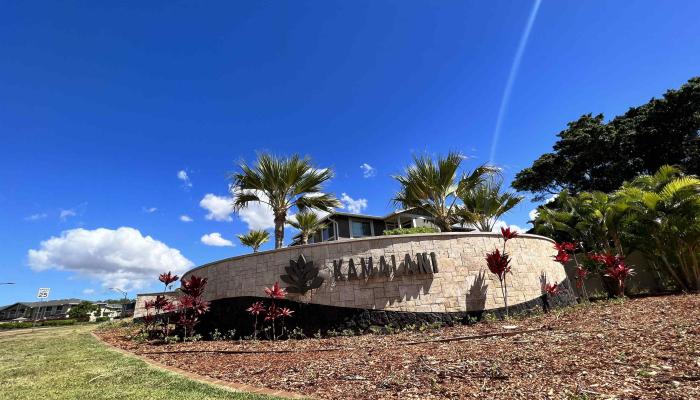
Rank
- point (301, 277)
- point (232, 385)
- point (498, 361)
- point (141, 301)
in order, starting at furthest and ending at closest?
point (141, 301), point (301, 277), point (498, 361), point (232, 385)

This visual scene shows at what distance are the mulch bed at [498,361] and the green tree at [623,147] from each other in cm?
2355

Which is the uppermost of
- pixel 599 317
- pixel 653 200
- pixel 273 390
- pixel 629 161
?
pixel 629 161

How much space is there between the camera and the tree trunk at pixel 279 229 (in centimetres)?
1351

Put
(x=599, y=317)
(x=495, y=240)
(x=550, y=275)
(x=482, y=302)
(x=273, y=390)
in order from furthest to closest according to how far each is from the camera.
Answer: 1. (x=550, y=275)
2. (x=495, y=240)
3. (x=482, y=302)
4. (x=599, y=317)
5. (x=273, y=390)

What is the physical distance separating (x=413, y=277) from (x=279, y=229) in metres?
6.89

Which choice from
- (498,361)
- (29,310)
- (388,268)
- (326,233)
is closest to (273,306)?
(388,268)

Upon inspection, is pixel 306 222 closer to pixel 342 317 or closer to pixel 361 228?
pixel 361 228

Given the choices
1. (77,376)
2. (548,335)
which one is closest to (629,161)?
(548,335)

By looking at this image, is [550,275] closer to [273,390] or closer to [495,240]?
[495,240]

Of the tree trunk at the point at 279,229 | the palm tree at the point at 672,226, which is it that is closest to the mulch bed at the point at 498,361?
the palm tree at the point at 672,226

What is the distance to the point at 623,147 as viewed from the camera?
26.4 metres

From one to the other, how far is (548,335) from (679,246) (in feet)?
28.1

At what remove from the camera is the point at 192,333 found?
9625mm

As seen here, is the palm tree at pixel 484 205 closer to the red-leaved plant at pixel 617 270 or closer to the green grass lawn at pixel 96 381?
the red-leaved plant at pixel 617 270
